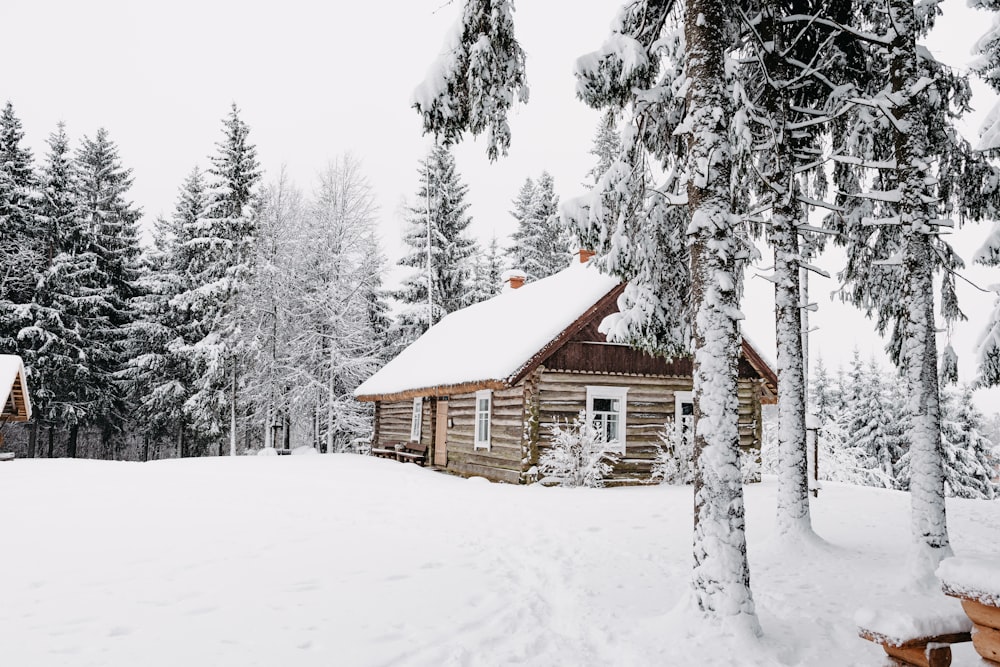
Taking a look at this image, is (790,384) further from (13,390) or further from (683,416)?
(13,390)

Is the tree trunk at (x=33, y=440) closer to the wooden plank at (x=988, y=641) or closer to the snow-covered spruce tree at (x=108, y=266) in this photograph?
the snow-covered spruce tree at (x=108, y=266)

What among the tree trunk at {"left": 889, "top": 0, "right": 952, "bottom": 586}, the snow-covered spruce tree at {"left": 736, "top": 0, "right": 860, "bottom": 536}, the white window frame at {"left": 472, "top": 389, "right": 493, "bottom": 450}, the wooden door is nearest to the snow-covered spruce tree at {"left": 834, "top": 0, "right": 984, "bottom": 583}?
the tree trunk at {"left": 889, "top": 0, "right": 952, "bottom": 586}

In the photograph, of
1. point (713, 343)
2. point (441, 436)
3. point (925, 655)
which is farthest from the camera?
point (441, 436)

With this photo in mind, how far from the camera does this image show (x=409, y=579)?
252 inches

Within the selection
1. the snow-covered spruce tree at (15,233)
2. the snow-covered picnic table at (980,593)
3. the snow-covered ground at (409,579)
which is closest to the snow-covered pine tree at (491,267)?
the snow-covered spruce tree at (15,233)

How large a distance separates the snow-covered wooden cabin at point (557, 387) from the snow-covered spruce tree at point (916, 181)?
7.67 m

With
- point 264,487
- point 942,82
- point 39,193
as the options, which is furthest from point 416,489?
point 39,193

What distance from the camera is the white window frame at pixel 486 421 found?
656 inches

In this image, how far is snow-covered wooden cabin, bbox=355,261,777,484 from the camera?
15.1m

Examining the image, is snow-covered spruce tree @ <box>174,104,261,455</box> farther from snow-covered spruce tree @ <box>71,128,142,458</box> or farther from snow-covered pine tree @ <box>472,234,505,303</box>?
snow-covered pine tree @ <box>472,234,505,303</box>

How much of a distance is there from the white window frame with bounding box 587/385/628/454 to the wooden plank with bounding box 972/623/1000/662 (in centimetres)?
1169

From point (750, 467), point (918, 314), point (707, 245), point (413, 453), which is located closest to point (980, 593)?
point (707, 245)

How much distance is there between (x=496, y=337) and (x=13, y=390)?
18050 millimetres

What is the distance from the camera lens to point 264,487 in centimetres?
1380
